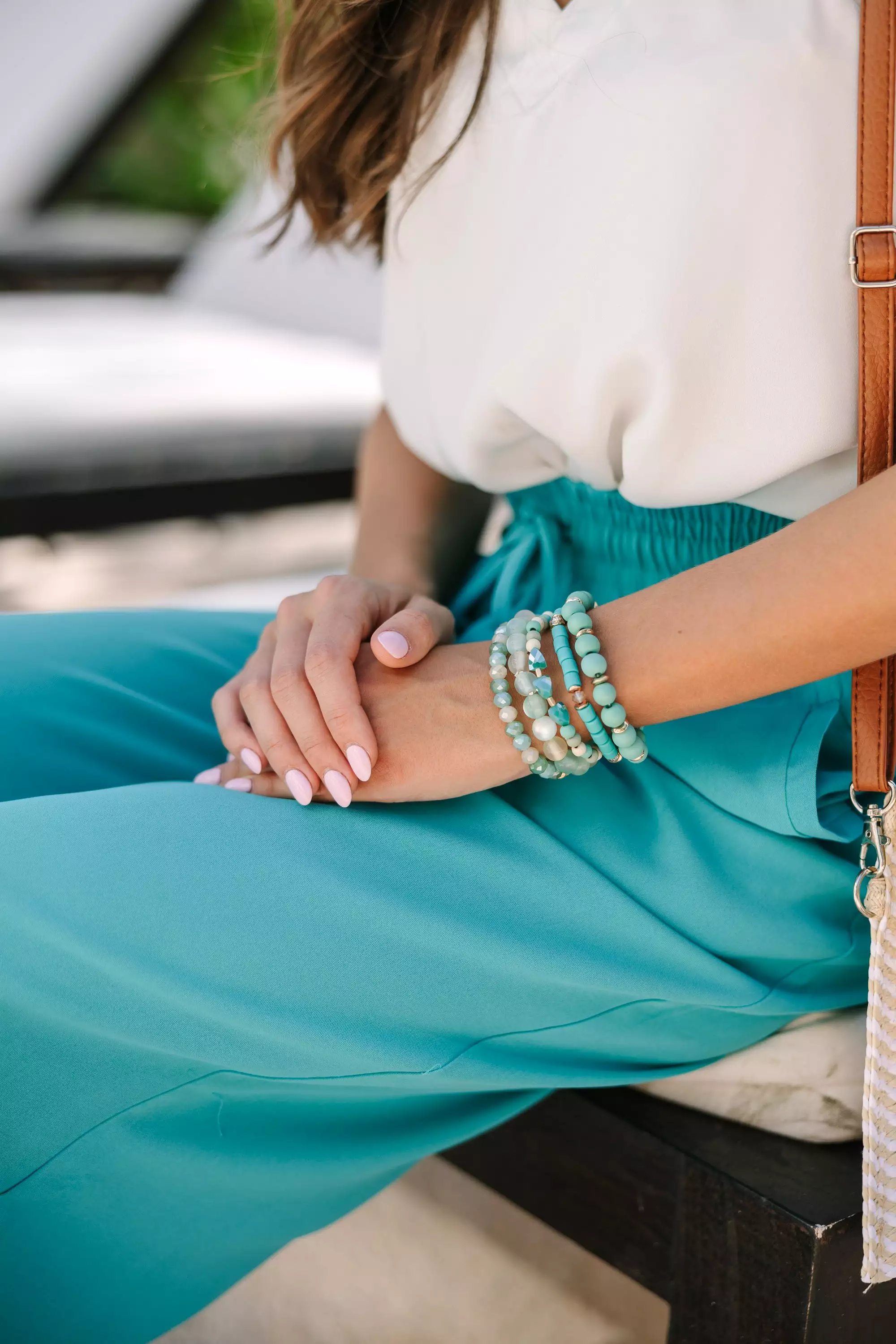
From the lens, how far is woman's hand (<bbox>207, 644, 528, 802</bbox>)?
67cm

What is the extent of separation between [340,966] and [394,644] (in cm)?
19

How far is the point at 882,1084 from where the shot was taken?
2.22 ft

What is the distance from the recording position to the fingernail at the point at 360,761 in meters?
0.66

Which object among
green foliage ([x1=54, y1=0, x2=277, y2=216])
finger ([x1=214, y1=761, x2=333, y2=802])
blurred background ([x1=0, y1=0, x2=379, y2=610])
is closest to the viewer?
finger ([x1=214, y1=761, x2=333, y2=802])

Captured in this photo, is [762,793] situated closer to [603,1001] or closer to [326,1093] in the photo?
[603,1001]

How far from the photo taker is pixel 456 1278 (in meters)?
1.06

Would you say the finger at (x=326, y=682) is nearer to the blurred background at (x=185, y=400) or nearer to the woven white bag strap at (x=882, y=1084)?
the woven white bag strap at (x=882, y=1084)

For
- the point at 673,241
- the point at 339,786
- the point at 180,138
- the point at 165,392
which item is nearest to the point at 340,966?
the point at 339,786

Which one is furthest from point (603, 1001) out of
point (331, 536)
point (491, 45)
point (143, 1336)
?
point (331, 536)

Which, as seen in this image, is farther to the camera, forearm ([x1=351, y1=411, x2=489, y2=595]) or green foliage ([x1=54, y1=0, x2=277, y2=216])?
green foliage ([x1=54, y1=0, x2=277, y2=216])

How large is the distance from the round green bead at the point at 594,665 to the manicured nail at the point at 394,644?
0.11 meters

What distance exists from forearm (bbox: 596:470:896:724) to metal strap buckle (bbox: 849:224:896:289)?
10 cm

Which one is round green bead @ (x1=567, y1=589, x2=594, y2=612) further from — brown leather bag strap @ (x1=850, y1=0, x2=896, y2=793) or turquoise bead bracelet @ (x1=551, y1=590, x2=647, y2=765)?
brown leather bag strap @ (x1=850, y1=0, x2=896, y2=793)

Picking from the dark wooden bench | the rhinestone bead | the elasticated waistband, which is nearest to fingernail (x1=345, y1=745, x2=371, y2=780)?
the rhinestone bead
